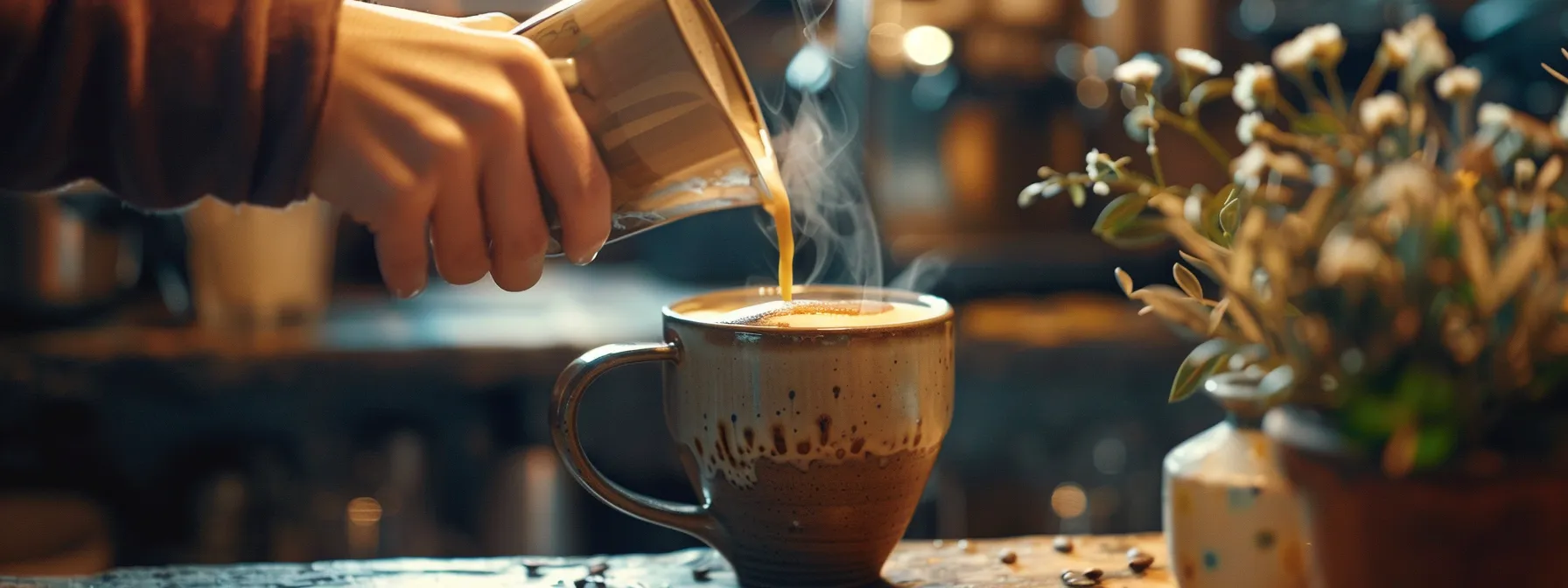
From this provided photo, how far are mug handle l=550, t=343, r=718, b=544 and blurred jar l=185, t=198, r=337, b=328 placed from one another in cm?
157

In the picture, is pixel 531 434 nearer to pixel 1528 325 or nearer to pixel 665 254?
pixel 665 254

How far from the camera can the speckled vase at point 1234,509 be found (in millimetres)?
691

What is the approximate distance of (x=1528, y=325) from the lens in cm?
52

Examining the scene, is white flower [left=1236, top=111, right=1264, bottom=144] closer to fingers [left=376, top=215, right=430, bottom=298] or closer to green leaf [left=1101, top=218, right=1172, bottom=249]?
green leaf [left=1101, top=218, right=1172, bottom=249]

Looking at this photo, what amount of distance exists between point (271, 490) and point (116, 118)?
1554 millimetres

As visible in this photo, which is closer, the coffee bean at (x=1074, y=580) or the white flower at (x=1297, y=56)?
the white flower at (x=1297, y=56)

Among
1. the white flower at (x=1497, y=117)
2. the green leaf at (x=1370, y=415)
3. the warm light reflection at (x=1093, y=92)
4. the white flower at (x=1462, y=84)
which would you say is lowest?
the green leaf at (x=1370, y=415)

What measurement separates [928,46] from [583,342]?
2.77 feet

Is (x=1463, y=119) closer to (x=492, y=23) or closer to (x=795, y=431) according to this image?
(x=795, y=431)

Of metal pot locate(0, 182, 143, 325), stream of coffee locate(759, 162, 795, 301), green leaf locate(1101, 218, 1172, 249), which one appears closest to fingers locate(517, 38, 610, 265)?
stream of coffee locate(759, 162, 795, 301)

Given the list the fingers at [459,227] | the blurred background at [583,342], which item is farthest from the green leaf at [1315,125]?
the blurred background at [583,342]

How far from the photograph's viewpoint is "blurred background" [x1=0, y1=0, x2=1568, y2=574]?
2.15 meters

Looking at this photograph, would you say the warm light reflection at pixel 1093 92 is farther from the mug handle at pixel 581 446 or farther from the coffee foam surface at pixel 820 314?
the mug handle at pixel 581 446

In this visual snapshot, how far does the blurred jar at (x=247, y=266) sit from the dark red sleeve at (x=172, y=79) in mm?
1524
